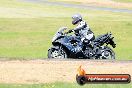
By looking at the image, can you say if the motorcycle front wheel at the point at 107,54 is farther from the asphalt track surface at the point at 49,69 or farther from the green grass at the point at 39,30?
the green grass at the point at 39,30

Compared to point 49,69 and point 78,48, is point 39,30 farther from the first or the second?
point 49,69

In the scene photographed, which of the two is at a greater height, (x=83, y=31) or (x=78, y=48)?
(x=83, y=31)

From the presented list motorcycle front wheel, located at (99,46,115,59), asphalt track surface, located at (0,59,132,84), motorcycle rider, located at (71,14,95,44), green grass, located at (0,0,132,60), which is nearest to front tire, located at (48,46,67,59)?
motorcycle rider, located at (71,14,95,44)

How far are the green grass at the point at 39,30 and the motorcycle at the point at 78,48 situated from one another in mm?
1909

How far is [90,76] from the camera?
7297 mm

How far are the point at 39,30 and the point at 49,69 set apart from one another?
71.5ft

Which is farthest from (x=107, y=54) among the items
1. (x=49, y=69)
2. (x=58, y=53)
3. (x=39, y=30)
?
(x=39, y=30)

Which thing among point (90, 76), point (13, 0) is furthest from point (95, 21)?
point (90, 76)

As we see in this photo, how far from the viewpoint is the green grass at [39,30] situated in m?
26.7

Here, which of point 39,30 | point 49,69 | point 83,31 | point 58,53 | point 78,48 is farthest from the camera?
point 39,30

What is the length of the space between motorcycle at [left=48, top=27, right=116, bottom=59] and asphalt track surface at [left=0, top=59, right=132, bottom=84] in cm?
223

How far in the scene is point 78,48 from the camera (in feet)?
64.1

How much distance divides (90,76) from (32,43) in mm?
23129

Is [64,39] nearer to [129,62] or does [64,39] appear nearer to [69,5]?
[129,62]
